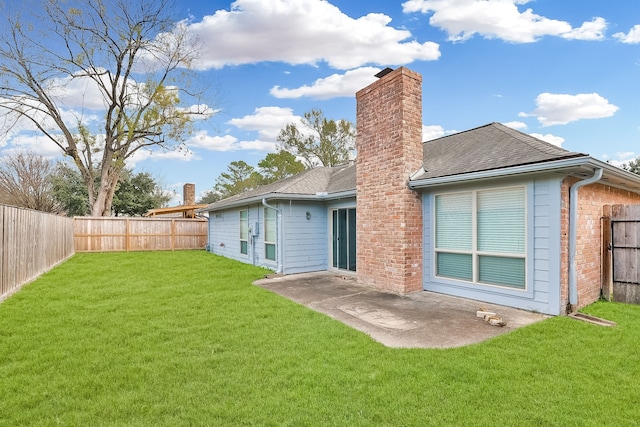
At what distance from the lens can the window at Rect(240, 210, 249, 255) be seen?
12008mm

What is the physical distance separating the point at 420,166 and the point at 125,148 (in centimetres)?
1968

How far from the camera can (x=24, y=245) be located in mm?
7492

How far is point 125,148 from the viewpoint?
2038cm

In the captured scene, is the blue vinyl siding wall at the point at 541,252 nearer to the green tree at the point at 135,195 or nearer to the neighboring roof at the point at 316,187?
the neighboring roof at the point at 316,187

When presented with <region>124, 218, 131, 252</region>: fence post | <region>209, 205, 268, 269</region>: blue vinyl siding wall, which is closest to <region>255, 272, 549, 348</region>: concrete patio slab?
<region>209, 205, 268, 269</region>: blue vinyl siding wall

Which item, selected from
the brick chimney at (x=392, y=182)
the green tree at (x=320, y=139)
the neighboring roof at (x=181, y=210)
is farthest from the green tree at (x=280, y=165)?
the brick chimney at (x=392, y=182)

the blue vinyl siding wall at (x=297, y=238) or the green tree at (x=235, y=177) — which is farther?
the green tree at (x=235, y=177)

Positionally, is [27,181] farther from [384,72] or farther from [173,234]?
[384,72]

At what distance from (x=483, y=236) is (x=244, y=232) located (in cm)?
868

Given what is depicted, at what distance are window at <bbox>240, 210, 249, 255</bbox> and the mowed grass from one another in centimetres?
661

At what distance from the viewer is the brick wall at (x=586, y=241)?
16.5ft

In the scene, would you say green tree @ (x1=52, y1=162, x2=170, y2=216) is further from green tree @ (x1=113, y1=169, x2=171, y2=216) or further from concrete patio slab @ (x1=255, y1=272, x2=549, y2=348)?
concrete patio slab @ (x1=255, y1=272, x2=549, y2=348)

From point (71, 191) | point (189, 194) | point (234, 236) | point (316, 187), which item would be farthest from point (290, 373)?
point (71, 191)

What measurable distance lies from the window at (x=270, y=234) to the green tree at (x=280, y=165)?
57.1ft
